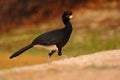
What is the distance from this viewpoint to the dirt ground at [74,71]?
38.6 feet

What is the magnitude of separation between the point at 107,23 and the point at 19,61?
9.43 meters

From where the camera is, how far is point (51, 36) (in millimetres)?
15453

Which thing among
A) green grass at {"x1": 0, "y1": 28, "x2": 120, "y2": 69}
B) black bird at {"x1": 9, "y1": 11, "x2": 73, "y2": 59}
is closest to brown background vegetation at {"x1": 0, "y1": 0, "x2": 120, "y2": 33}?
green grass at {"x1": 0, "y1": 28, "x2": 120, "y2": 69}

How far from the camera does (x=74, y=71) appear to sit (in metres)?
12.2

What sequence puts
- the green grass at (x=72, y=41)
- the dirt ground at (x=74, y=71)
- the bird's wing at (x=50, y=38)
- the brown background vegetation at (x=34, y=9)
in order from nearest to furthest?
the dirt ground at (x=74, y=71), the bird's wing at (x=50, y=38), the green grass at (x=72, y=41), the brown background vegetation at (x=34, y=9)

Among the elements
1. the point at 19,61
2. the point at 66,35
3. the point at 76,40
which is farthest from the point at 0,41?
the point at 66,35

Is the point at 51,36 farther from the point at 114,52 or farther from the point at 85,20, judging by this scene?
the point at 85,20

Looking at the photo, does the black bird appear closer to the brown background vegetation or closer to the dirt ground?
the dirt ground

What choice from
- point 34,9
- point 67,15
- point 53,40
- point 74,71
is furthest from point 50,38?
point 34,9

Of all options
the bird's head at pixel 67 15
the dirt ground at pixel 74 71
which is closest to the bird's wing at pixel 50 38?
the bird's head at pixel 67 15

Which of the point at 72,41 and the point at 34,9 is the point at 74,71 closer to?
the point at 72,41

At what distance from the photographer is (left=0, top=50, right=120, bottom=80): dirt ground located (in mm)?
11773

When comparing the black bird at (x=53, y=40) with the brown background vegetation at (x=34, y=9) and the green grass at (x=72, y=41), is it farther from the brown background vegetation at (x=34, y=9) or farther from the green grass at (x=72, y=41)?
the brown background vegetation at (x=34, y=9)

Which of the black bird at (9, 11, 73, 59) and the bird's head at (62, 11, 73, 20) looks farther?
the bird's head at (62, 11, 73, 20)
